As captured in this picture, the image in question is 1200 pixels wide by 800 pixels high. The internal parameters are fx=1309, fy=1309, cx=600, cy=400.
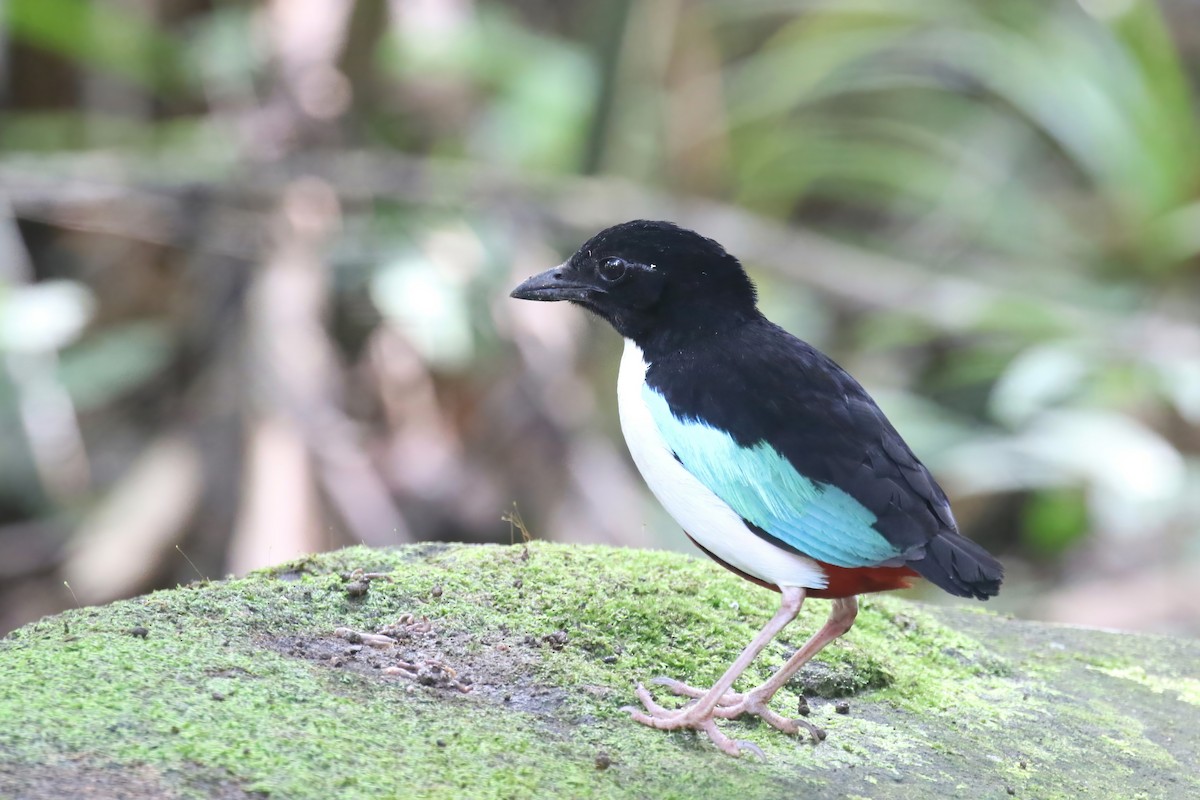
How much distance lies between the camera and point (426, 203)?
7.90 m

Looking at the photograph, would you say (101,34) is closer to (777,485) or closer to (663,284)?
(663,284)

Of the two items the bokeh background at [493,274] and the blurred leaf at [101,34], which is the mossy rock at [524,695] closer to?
the bokeh background at [493,274]

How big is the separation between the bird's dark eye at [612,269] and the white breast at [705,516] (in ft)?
1.37

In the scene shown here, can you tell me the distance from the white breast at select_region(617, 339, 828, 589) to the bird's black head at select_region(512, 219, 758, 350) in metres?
0.29

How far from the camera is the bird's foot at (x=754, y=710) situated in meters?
3.18

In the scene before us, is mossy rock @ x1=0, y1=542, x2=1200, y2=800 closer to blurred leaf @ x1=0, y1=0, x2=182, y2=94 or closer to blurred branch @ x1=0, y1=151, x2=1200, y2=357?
blurred branch @ x1=0, y1=151, x2=1200, y2=357

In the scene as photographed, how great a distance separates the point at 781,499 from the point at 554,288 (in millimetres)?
1059

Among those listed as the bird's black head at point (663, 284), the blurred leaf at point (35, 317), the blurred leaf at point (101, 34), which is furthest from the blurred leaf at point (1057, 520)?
the blurred leaf at point (101, 34)

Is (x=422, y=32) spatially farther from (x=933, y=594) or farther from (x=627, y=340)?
(x=627, y=340)

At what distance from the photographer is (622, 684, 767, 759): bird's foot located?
3.03m

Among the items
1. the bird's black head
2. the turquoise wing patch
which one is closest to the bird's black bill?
the bird's black head

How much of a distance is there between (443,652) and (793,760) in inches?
34.9

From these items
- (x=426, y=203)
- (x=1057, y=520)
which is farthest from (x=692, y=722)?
(x=426, y=203)

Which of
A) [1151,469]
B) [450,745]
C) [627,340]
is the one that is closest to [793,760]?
[450,745]
